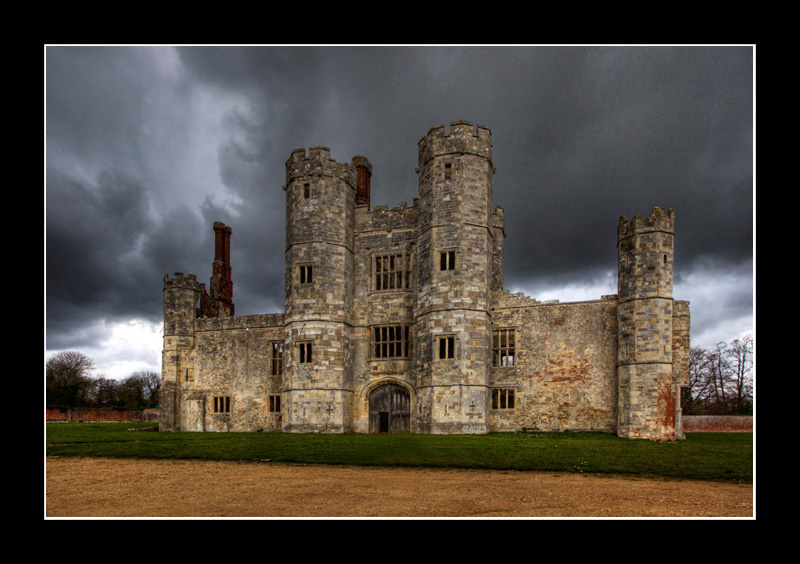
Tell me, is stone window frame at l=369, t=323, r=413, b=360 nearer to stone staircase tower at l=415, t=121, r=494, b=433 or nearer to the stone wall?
stone staircase tower at l=415, t=121, r=494, b=433

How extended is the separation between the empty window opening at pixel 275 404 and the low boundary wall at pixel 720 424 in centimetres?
2382

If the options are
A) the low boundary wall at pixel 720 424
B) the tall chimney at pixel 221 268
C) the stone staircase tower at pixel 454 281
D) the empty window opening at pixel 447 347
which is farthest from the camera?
the tall chimney at pixel 221 268

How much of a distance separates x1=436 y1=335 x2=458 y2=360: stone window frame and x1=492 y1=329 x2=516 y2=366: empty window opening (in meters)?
2.50

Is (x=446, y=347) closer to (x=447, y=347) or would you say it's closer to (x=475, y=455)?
(x=447, y=347)

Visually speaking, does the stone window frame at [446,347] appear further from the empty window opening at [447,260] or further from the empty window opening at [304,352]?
the empty window opening at [304,352]

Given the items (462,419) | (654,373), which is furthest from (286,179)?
(654,373)

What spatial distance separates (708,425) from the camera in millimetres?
35781

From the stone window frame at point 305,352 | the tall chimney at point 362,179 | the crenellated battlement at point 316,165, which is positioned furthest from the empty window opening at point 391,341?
the crenellated battlement at point 316,165

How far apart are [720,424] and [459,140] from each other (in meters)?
23.9

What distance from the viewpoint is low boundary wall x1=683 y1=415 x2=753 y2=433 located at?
115ft

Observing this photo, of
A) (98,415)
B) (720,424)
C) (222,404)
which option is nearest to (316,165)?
(222,404)

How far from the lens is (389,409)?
2738 cm

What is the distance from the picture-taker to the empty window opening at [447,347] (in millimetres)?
24969

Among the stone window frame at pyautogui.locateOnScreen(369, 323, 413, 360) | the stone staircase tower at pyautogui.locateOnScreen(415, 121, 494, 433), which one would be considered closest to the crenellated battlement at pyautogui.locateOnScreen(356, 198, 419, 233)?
the stone staircase tower at pyautogui.locateOnScreen(415, 121, 494, 433)
